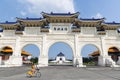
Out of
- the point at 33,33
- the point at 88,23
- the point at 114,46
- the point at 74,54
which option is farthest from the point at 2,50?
the point at 114,46

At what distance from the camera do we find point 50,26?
3962 centimetres

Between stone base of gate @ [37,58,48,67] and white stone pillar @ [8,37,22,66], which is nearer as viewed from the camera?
stone base of gate @ [37,58,48,67]

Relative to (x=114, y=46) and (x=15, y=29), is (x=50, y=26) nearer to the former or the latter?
(x=15, y=29)

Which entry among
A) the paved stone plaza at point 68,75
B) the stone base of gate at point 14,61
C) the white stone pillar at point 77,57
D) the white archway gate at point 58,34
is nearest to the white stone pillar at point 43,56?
the white archway gate at point 58,34

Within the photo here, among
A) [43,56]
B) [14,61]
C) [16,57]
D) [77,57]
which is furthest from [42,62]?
[77,57]

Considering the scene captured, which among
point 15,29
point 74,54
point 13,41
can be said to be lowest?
point 74,54

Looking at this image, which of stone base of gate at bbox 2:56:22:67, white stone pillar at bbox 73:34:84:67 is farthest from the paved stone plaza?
stone base of gate at bbox 2:56:22:67

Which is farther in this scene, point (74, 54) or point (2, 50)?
point (2, 50)

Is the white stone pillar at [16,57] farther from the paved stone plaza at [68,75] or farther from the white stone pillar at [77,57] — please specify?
the paved stone plaza at [68,75]

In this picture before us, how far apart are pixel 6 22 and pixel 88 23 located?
17291 mm

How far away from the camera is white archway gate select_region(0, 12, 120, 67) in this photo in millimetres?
38719

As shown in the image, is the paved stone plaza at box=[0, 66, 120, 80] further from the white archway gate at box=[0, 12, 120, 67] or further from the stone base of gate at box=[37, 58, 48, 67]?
the white archway gate at box=[0, 12, 120, 67]

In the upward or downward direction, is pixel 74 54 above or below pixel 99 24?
below

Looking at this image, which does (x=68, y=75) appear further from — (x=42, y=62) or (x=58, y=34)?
(x=58, y=34)
